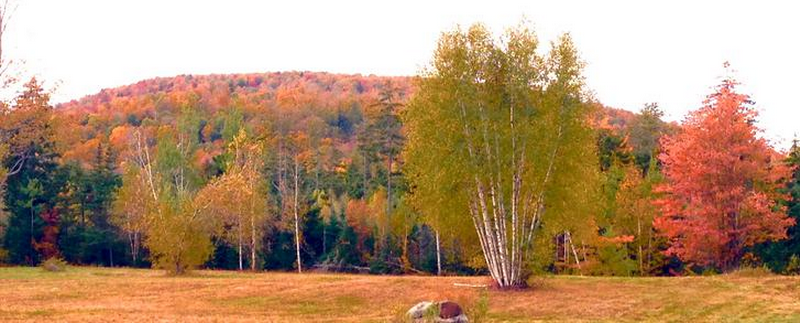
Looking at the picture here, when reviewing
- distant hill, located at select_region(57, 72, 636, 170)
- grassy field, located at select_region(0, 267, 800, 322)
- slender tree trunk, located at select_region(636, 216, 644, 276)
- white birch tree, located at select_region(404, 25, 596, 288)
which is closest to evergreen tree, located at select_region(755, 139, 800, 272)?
slender tree trunk, located at select_region(636, 216, 644, 276)

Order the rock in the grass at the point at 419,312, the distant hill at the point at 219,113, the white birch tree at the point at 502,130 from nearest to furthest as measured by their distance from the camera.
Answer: the rock in the grass at the point at 419,312 < the white birch tree at the point at 502,130 < the distant hill at the point at 219,113

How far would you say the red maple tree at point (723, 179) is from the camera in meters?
35.7

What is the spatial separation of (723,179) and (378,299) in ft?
57.9

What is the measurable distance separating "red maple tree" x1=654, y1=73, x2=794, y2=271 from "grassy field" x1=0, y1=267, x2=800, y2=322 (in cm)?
410

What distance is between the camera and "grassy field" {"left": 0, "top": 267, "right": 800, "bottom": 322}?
23094mm

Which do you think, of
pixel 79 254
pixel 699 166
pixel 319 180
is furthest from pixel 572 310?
pixel 319 180

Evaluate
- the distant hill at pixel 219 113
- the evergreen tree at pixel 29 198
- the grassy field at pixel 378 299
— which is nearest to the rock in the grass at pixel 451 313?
the grassy field at pixel 378 299

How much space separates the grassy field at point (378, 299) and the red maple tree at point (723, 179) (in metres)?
4.10

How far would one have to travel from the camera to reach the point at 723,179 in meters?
35.9

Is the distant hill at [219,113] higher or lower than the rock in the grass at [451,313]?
higher

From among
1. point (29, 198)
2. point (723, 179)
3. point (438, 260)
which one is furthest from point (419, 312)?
point (29, 198)

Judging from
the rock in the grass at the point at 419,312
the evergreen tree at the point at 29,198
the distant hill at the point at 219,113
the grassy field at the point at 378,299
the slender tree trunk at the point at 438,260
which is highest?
the distant hill at the point at 219,113

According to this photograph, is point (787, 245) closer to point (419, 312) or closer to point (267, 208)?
point (419, 312)

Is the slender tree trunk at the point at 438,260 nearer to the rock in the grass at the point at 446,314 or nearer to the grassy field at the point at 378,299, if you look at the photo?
the grassy field at the point at 378,299
